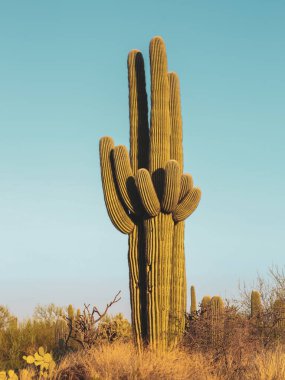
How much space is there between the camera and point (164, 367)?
11.3 metres

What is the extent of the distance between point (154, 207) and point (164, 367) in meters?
4.28

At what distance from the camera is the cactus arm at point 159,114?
1516 cm

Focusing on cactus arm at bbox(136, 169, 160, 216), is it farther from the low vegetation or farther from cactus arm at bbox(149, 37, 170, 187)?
the low vegetation

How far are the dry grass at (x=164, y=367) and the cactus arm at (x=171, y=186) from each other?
3.52 metres

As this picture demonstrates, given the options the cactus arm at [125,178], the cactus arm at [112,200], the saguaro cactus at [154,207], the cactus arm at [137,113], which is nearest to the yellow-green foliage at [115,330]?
the saguaro cactus at [154,207]

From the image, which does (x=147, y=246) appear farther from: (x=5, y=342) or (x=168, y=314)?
(x=5, y=342)

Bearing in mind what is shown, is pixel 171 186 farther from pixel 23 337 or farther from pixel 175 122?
pixel 23 337

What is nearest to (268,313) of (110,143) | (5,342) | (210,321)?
(210,321)

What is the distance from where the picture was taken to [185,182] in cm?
1508

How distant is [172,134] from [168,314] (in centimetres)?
479

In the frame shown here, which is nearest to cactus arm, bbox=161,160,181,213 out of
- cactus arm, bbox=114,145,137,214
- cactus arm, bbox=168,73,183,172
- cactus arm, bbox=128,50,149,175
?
cactus arm, bbox=114,145,137,214

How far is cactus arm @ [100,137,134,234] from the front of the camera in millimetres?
15125

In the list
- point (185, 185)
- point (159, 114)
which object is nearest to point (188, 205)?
point (185, 185)

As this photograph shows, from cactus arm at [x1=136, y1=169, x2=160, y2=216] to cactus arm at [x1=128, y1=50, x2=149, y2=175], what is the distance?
1586 mm
